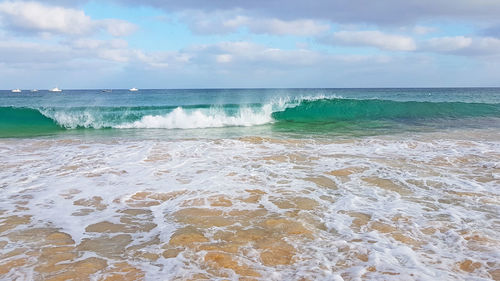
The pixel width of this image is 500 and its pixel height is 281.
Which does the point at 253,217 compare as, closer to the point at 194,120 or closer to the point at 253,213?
the point at 253,213

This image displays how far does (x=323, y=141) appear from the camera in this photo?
1089cm

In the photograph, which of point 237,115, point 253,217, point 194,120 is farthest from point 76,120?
point 253,217

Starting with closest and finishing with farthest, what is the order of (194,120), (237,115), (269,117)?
(194,120), (237,115), (269,117)

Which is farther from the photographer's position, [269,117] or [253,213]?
[269,117]

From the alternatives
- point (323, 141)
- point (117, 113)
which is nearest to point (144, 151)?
point (323, 141)

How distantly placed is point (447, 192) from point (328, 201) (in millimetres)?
1918

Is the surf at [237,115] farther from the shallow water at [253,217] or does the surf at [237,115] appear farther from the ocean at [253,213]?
the shallow water at [253,217]

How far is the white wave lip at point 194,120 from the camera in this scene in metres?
18.1

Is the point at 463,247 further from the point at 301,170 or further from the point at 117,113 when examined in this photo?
the point at 117,113

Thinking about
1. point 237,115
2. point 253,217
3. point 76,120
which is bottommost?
point 253,217

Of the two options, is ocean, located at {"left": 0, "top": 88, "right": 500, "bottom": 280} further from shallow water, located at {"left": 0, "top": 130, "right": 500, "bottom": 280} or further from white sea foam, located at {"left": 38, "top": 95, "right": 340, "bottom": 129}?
white sea foam, located at {"left": 38, "top": 95, "right": 340, "bottom": 129}

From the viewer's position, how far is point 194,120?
1831 cm

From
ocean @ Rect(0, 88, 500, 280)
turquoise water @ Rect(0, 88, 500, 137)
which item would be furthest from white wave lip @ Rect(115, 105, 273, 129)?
ocean @ Rect(0, 88, 500, 280)

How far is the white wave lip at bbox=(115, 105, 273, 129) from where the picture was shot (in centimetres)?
1806
